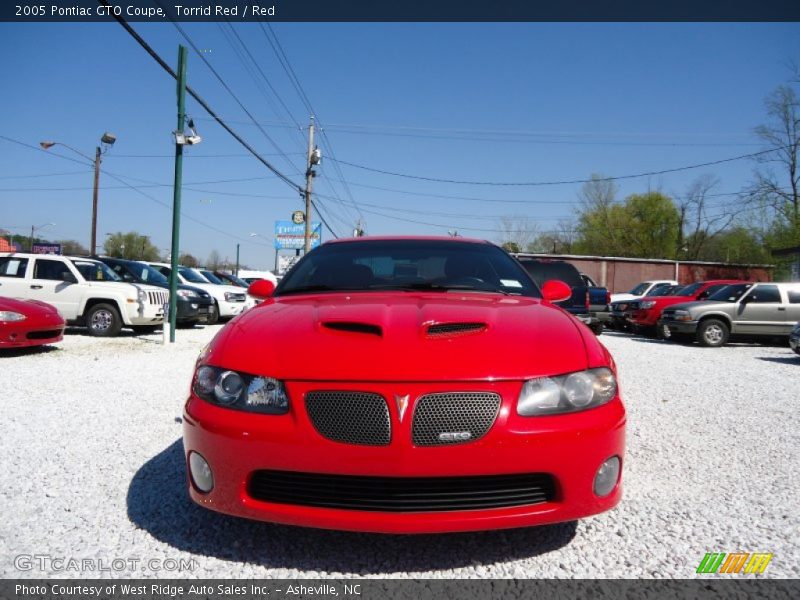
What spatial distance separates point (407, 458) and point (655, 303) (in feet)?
45.2

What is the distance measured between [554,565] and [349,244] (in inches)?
93.4

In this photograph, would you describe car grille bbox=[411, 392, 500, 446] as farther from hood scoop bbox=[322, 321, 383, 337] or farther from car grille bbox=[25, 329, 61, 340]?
car grille bbox=[25, 329, 61, 340]

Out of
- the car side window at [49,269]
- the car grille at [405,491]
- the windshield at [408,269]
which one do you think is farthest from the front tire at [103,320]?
the car grille at [405,491]

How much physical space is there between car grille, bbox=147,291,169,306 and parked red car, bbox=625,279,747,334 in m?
11.6

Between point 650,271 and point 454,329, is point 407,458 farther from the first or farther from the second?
point 650,271

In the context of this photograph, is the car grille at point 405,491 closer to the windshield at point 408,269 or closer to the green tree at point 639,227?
the windshield at point 408,269

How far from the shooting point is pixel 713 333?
11.9m

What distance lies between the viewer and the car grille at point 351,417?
6.28 feet

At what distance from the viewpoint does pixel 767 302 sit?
12.0 m

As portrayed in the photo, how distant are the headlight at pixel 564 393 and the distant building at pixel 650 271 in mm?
30903

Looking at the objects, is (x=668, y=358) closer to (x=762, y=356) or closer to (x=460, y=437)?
(x=762, y=356)

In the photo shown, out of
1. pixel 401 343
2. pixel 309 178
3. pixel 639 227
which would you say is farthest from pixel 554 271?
pixel 639 227
